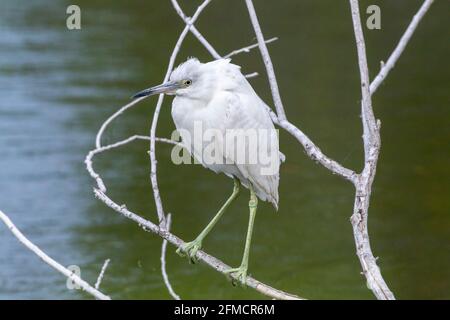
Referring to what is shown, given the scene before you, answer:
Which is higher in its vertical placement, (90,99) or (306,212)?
(90,99)

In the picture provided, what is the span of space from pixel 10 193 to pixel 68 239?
868 millimetres

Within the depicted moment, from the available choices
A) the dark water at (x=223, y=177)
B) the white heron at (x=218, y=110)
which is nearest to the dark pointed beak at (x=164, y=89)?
the white heron at (x=218, y=110)

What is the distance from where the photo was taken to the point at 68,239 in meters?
6.21

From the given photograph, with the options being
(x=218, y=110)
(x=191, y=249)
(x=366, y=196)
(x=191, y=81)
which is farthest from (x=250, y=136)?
(x=366, y=196)

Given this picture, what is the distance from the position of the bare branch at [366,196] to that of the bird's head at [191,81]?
63cm

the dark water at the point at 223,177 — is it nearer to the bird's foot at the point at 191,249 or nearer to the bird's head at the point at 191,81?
the bird's foot at the point at 191,249

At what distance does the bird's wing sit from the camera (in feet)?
10.4

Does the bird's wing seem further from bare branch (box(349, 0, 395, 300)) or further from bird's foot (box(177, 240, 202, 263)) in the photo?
bare branch (box(349, 0, 395, 300))

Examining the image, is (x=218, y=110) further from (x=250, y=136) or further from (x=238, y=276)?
(x=238, y=276)

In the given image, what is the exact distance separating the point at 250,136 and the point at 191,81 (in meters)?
0.29

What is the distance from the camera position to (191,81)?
3137 millimetres

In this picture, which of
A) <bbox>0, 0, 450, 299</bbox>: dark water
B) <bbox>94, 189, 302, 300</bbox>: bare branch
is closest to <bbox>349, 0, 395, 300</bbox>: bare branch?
<bbox>94, 189, 302, 300</bbox>: bare branch
